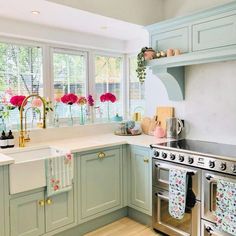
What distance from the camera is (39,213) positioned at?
2.23m

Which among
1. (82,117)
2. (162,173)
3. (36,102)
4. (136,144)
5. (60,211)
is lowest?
(60,211)

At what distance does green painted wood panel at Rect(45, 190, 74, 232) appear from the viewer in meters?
2.30

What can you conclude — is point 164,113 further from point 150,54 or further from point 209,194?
point 209,194

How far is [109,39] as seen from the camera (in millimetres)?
3584

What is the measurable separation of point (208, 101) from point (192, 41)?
670mm

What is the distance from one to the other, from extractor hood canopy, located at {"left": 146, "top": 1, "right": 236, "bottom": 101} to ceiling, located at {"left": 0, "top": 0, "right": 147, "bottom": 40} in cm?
42

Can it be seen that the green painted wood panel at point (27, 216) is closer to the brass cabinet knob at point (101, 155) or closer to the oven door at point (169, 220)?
the brass cabinet knob at point (101, 155)

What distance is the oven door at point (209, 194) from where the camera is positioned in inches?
83.1

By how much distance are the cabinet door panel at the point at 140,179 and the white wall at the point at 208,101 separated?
0.65 m

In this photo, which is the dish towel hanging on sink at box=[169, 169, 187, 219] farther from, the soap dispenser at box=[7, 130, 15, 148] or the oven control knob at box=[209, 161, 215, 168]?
the soap dispenser at box=[7, 130, 15, 148]

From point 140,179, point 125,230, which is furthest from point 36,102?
point 125,230

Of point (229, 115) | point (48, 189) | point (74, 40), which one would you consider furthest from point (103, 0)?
point (48, 189)

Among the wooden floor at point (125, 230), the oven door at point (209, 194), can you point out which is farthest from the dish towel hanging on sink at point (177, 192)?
the wooden floor at point (125, 230)

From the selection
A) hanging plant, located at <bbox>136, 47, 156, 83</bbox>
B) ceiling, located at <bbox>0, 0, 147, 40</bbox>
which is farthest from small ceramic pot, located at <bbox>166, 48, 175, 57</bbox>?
ceiling, located at <bbox>0, 0, 147, 40</bbox>
